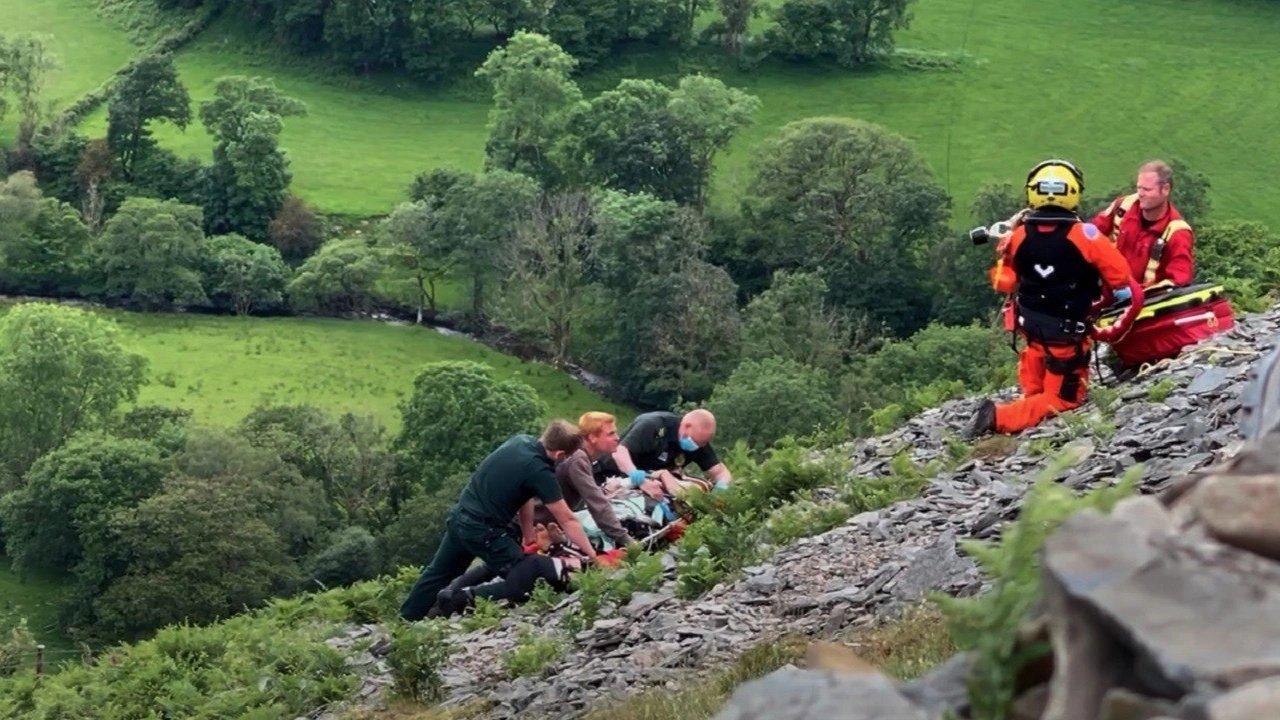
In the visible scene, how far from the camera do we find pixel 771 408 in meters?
69.9

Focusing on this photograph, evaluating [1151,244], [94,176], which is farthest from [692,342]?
[1151,244]

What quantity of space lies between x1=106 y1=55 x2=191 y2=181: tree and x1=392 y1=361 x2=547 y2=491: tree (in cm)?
4575

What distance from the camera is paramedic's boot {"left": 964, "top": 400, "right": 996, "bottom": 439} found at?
17.5 metres

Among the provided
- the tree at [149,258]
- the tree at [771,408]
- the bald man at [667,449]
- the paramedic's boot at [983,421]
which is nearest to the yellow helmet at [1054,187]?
the paramedic's boot at [983,421]

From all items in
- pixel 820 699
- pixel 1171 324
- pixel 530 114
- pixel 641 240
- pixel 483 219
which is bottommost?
pixel 483 219

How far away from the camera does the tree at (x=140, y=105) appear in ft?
382

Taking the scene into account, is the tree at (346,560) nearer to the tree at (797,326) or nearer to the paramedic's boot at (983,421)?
the tree at (797,326)

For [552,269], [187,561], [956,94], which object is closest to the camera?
[187,561]

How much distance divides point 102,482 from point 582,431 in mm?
59352

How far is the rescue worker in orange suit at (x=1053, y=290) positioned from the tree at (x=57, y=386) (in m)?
73.8

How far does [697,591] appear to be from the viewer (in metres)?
15.2

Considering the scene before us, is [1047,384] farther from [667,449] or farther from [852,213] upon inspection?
[852,213]

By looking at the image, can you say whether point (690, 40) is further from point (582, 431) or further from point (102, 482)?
point (582, 431)

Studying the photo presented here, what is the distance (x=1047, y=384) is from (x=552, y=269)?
270 ft
